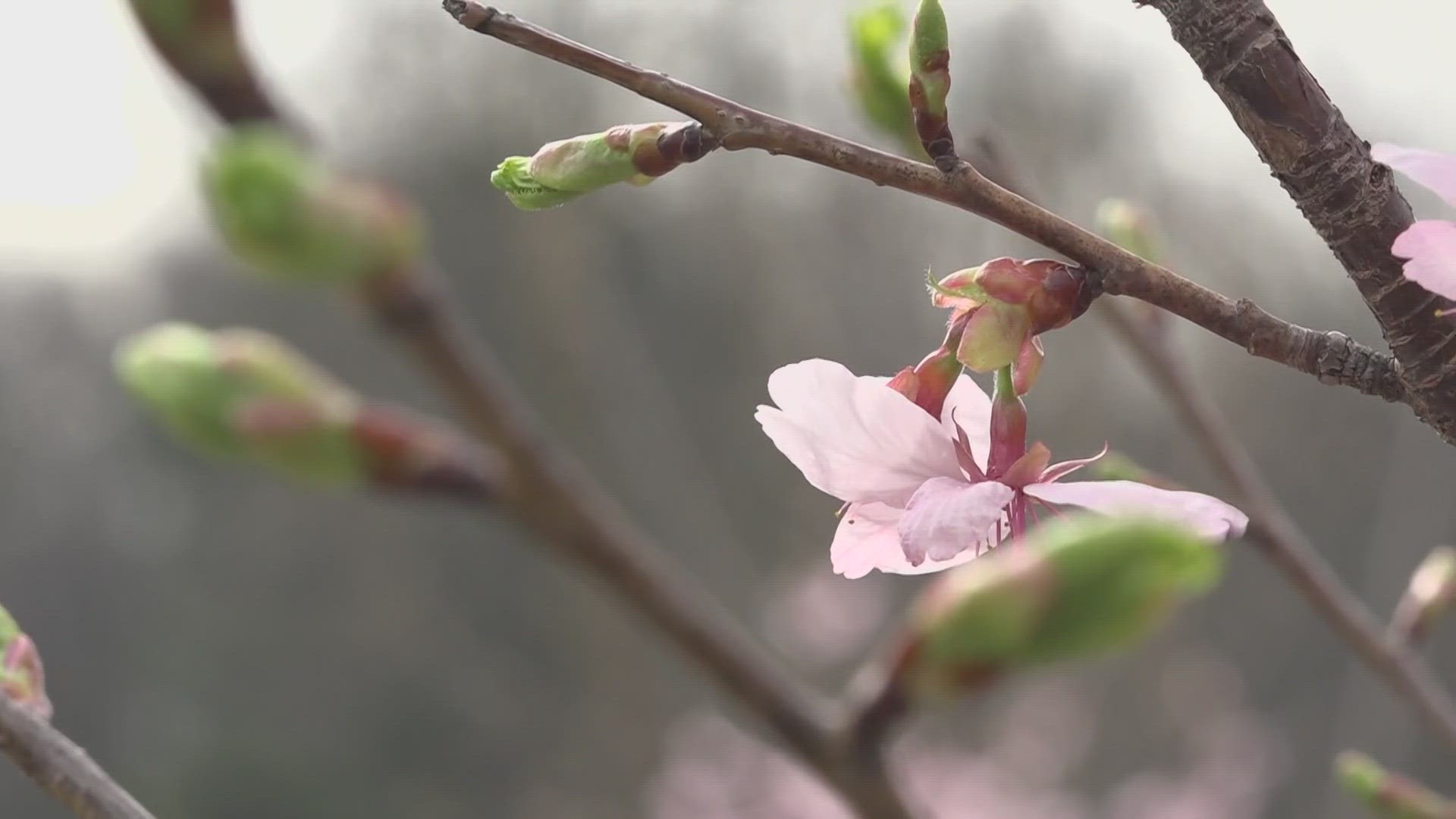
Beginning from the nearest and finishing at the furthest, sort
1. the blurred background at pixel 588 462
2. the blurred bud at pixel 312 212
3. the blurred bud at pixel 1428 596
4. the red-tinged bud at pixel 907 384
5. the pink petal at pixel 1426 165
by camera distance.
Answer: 1. the blurred bud at pixel 312 212
2. the pink petal at pixel 1426 165
3. the red-tinged bud at pixel 907 384
4. the blurred bud at pixel 1428 596
5. the blurred background at pixel 588 462

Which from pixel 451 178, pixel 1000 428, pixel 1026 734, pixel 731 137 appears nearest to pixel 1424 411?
pixel 1000 428

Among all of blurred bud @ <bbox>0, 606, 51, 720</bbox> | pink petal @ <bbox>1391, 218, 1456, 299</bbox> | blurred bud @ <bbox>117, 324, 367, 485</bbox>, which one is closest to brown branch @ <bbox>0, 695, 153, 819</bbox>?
blurred bud @ <bbox>0, 606, 51, 720</bbox>

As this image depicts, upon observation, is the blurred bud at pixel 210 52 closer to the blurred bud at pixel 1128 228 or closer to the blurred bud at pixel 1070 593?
the blurred bud at pixel 1070 593

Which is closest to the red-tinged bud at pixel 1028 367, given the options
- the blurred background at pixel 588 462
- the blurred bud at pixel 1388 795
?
the blurred bud at pixel 1388 795

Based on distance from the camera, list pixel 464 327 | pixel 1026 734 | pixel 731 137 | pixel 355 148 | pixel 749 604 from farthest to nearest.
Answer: pixel 355 148 < pixel 749 604 < pixel 1026 734 < pixel 731 137 < pixel 464 327

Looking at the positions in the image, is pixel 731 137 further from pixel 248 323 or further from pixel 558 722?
pixel 248 323
